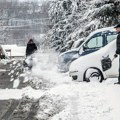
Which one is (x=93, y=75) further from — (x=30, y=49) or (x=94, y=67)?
(x=30, y=49)

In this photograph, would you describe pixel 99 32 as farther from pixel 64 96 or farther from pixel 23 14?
pixel 23 14

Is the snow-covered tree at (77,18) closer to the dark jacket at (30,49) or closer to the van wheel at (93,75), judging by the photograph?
the dark jacket at (30,49)

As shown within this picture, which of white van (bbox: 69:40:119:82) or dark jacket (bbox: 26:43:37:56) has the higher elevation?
dark jacket (bbox: 26:43:37:56)

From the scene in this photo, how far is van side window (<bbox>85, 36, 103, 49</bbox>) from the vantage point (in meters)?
19.5

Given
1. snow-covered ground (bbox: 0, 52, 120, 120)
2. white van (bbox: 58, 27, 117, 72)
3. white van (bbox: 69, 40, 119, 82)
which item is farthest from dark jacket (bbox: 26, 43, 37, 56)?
snow-covered ground (bbox: 0, 52, 120, 120)

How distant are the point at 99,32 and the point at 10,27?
9656 cm

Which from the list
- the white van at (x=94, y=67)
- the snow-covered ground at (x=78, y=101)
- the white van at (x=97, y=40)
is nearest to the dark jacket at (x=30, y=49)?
the white van at (x=97, y=40)

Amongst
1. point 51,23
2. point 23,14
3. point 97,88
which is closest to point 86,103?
point 97,88

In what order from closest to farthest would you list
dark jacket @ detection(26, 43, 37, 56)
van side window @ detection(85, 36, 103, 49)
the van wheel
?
the van wheel
van side window @ detection(85, 36, 103, 49)
dark jacket @ detection(26, 43, 37, 56)

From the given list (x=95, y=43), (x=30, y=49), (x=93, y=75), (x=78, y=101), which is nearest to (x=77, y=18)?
(x=30, y=49)

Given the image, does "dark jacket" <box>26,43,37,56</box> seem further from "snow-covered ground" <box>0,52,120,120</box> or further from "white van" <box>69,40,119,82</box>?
"snow-covered ground" <box>0,52,120,120</box>

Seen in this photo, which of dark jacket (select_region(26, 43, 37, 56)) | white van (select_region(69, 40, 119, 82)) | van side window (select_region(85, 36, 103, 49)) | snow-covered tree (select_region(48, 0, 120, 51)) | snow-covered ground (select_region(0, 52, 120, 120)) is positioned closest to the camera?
snow-covered ground (select_region(0, 52, 120, 120))

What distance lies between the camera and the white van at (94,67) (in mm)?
15109

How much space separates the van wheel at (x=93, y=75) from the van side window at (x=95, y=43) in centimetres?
402
